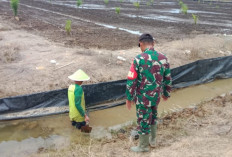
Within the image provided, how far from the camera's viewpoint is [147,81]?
3.38 m

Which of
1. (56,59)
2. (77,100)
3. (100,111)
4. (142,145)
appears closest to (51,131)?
(77,100)

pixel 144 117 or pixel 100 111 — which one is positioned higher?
pixel 144 117

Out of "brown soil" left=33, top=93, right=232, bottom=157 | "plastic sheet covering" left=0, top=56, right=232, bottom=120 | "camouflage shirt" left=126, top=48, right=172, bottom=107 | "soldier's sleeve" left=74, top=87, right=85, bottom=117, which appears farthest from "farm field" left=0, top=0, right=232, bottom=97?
"camouflage shirt" left=126, top=48, right=172, bottom=107

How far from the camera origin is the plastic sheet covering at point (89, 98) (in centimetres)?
511

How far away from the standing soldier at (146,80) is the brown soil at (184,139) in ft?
2.03

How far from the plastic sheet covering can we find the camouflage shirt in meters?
2.31

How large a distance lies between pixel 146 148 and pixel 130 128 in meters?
1.11

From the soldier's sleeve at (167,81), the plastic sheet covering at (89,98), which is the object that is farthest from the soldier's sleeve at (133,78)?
the plastic sheet covering at (89,98)

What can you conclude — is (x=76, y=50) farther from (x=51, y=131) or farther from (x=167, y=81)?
(x=167, y=81)

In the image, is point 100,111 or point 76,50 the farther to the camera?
point 76,50

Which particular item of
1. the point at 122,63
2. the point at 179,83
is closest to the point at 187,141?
the point at 179,83

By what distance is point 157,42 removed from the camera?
11.3 m

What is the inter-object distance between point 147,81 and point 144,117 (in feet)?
1.71

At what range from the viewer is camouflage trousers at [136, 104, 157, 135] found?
11.5 feet
